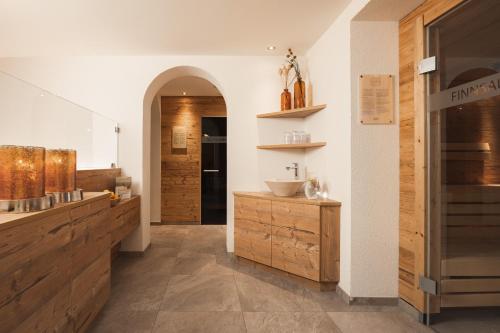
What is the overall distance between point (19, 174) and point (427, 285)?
103 inches

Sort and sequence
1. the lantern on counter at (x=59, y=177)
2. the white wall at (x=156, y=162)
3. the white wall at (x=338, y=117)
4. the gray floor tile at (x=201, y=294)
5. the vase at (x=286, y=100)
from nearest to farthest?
the lantern on counter at (x=59, y=177)
the gray floor tile at (x=201, y=294)
the white wall at (x=338, y=117)
the vase at (x=286, y=100)
the white wall at (x=156, y=162)

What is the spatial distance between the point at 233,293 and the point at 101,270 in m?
1.11

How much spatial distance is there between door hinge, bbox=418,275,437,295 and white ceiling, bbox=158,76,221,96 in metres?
3.98

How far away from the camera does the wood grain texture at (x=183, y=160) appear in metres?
5.26

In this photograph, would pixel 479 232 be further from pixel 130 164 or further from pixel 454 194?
pixel 130 164

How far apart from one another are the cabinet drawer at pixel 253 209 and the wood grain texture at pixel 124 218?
1209 millimetres

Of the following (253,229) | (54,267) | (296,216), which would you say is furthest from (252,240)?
(54,267)

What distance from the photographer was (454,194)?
184cm

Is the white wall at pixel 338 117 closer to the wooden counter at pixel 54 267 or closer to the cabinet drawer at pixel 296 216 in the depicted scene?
the cabinet drawer at pixel 296 216

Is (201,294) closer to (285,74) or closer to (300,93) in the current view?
(300,93)

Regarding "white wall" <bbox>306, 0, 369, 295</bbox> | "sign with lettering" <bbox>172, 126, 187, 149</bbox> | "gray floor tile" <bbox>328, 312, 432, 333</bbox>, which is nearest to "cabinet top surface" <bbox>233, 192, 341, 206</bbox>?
"white wall" <bbox>306, 0, 369, 295</bbox>

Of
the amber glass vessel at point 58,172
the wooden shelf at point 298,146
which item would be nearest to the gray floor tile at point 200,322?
the amber glass vessel at point 58,172

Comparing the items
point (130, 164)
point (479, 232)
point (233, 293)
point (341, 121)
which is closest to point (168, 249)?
point (130, 164)

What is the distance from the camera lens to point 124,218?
286 cm
